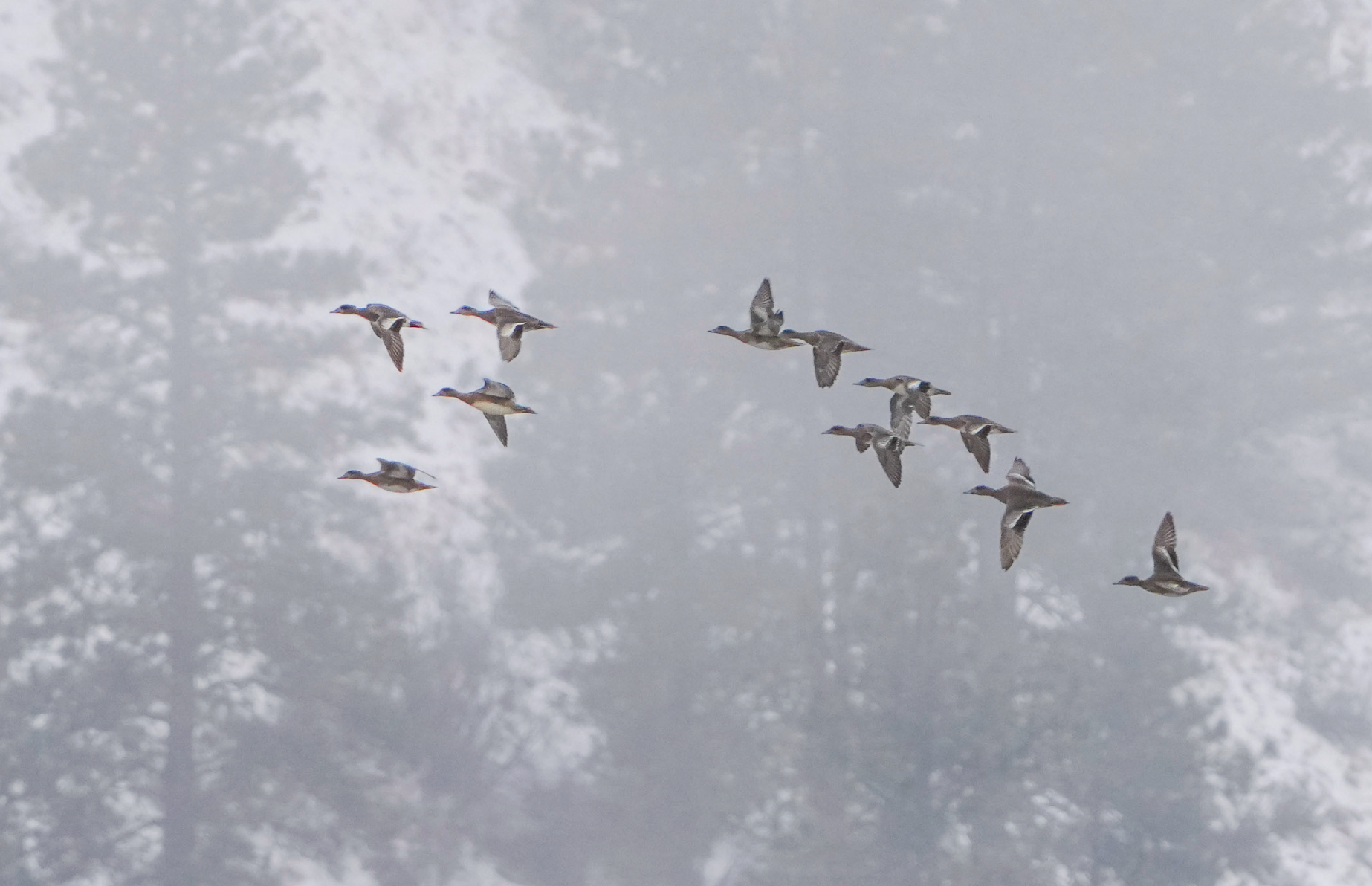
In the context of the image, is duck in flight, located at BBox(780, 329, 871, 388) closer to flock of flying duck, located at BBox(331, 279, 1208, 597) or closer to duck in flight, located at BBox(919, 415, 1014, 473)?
flock of flying duck, located at BBox(331, 279, 1208, 597)

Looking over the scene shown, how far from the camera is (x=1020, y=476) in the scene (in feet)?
79.0

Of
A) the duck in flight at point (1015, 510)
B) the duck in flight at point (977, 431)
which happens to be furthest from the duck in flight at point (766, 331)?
the duck in flight at point (1015, 510)

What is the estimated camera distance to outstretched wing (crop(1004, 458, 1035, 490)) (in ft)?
76.5

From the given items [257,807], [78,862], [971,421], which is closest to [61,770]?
[78,862]

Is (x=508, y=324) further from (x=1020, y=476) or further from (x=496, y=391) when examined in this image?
(x=1020, y=476)

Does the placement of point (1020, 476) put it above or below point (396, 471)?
above

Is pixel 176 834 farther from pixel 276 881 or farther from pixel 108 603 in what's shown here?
pixel 108 603

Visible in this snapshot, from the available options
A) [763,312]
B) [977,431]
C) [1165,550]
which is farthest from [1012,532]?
[763,312]

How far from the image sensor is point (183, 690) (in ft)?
160

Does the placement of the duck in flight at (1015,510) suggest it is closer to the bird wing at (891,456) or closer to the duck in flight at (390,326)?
the bird wing at (891,456)

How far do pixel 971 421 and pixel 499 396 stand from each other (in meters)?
7.74

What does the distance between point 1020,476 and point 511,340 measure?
8867mm

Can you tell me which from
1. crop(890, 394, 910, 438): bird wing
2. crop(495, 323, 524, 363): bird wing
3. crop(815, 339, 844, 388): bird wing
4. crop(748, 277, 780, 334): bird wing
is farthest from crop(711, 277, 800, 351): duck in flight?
crop(495, 323, 524, 363): bird wing

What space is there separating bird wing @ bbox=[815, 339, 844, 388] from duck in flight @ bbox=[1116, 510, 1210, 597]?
539 centimetres
